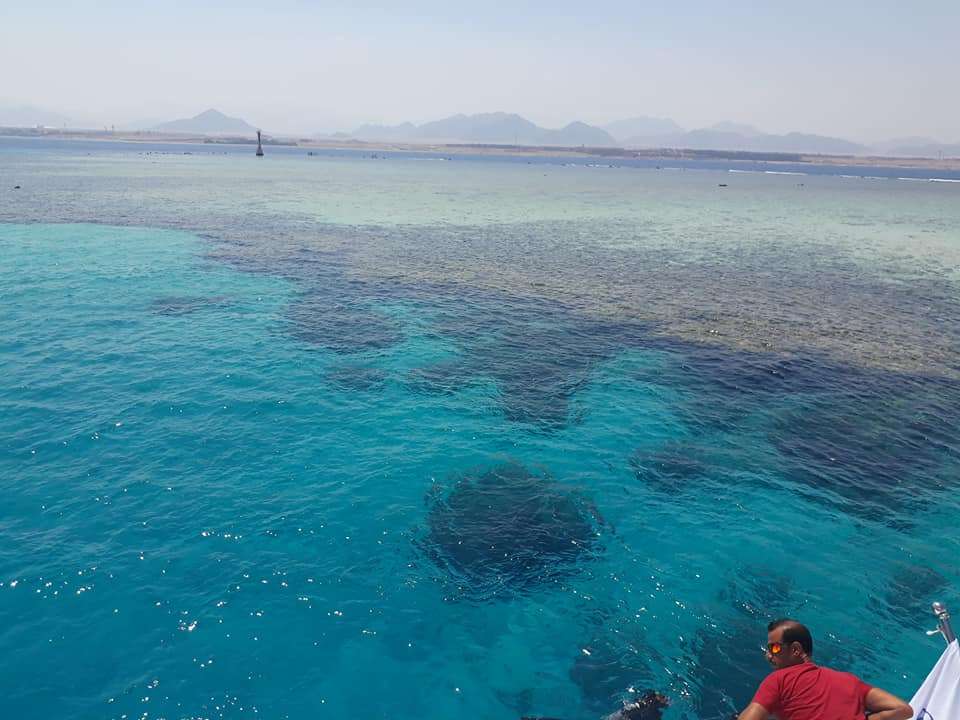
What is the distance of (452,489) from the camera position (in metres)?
25.8

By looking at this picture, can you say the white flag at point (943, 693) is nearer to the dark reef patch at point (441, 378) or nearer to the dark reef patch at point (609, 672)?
the dark reef patch at point (609, 672)

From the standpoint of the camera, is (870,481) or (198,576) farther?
(870,481)

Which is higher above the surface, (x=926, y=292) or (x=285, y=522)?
(x=926, y=292)

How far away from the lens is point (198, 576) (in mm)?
20047

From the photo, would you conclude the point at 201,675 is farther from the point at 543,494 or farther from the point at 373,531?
the point at 543,494

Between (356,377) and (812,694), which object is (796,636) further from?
(356,377)

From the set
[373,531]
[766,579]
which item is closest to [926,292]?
[766,579]

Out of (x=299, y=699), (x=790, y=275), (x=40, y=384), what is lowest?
(x=299, y=699)

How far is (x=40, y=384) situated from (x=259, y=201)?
91.8 m

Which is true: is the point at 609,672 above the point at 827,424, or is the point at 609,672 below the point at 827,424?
below

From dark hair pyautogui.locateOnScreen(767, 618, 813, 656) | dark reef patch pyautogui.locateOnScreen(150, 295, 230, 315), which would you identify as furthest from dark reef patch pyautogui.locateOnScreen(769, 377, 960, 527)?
dark reef patch pyautogui.locateOnScreen(150, 295, 230, 315)

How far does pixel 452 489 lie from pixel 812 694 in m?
17.3

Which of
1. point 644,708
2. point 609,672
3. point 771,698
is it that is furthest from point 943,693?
point 609,672

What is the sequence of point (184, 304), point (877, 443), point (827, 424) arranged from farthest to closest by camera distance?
1. point (184, 304)
2. point (827, 424)
3. point (877, 443)
